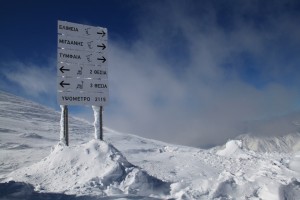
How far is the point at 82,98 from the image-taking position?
14156 millimetres

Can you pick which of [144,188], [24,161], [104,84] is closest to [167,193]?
[144,188]

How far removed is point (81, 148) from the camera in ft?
40.7

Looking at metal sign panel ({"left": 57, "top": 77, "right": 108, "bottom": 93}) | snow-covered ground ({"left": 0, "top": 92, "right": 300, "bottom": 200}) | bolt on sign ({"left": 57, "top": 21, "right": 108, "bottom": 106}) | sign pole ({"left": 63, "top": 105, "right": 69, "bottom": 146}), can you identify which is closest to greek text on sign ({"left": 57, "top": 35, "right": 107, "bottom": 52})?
bolt on sign ({"left": 57, "top": 21, "right": 108, "bottom": 106})

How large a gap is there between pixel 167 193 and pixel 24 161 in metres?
9.29

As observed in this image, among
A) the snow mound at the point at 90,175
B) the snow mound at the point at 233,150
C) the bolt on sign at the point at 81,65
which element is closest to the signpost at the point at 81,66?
the bolt on sign at the point at 81,65

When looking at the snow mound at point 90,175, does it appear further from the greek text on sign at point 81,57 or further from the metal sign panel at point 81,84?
the greek text on sign at point 81,57

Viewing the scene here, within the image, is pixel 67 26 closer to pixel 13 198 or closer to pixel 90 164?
pixel 90 164

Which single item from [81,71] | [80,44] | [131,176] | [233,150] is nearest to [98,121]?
[81,71]

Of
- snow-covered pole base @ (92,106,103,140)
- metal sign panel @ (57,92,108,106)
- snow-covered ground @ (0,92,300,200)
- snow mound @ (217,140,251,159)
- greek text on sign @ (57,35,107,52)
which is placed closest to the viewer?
snow-covered ground @ (0,92,300,200)

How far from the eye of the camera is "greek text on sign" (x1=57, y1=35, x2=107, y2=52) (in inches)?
545

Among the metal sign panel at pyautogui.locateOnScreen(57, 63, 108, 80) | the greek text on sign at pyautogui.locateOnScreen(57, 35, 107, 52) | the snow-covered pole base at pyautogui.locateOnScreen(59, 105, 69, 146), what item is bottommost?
the snow-covered pole base at pyautogui.locateOnScreen(59, 105, 69, 146)

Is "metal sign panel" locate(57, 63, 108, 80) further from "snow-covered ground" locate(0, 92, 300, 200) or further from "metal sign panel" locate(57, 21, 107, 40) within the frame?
"snow-covered ground" locate(0, 92, 300, 200)

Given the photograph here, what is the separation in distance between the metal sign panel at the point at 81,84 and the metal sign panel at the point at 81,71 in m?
0.16

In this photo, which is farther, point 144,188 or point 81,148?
point 81,148
